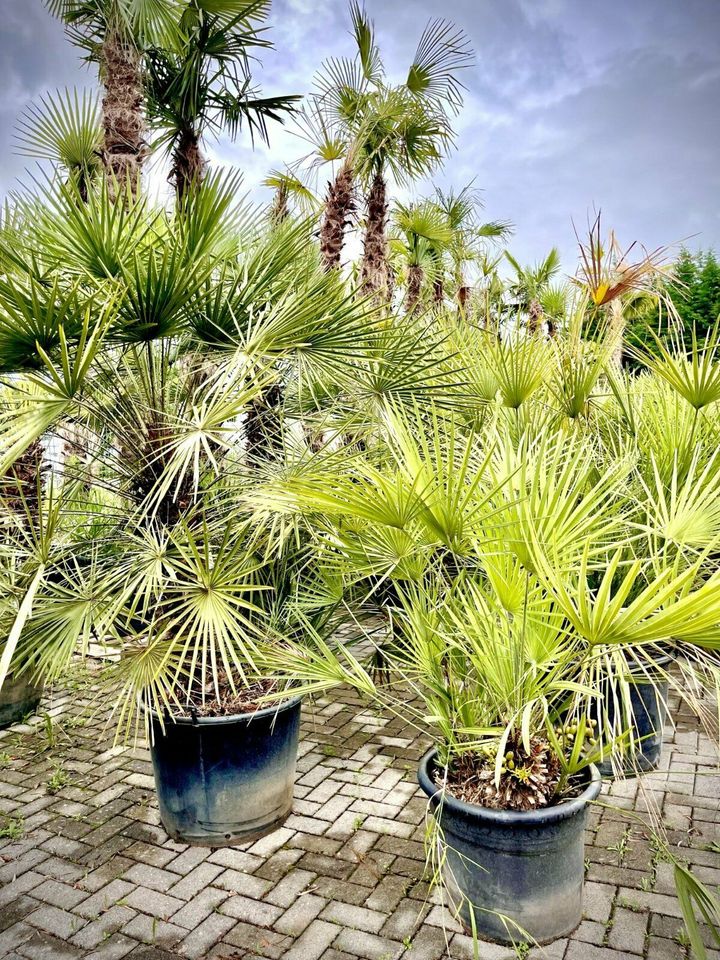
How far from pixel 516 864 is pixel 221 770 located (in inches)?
46.8

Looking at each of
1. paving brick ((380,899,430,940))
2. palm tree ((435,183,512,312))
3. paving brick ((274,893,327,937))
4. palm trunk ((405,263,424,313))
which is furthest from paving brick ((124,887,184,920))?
palm trunk ((405,263,424,313))

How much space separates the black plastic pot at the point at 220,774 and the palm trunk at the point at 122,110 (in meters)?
3.24

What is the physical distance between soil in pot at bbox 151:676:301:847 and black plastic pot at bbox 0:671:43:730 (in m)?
1.66

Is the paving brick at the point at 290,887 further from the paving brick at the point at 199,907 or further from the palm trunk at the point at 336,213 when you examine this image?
the palm trunk at the point at 336,213

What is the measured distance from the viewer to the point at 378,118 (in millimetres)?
6402

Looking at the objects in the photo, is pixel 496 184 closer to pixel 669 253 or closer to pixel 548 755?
pixel 669 253

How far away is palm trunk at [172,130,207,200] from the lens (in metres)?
4.60

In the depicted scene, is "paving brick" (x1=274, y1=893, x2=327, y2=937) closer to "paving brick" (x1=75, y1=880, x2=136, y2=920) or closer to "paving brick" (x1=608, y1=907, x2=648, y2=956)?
"paving brick" (x1=75, y1=880, x2=136, y2=920)

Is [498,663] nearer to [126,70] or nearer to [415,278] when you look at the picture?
[126,70]

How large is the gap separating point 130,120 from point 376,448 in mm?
2971

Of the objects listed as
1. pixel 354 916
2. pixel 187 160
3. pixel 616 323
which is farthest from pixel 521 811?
pixel 187 160

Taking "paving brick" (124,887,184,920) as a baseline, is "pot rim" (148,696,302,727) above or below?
above

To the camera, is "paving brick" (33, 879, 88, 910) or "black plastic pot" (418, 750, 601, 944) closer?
"black plastic pot" (418, 750, 601, 944)

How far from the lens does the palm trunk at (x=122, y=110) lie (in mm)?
4211
